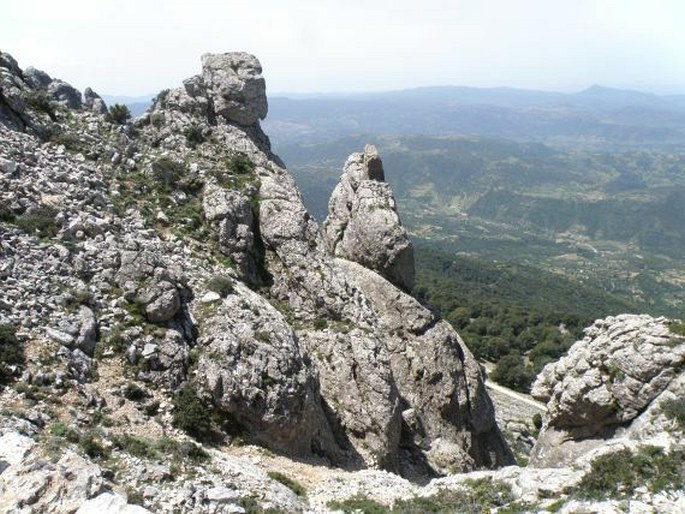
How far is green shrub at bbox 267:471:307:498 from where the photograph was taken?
22.0m

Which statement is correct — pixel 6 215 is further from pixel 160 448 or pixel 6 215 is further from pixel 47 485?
pixel 47 485

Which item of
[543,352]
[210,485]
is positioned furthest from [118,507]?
[543,352]

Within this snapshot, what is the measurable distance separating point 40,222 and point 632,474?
27931 mm

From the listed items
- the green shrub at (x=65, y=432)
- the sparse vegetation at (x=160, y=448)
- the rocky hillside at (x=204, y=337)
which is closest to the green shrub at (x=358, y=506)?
the rocky hillside at (x=204, y=337)

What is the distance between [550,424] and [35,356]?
89.8ft

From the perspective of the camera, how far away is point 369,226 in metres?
42.2

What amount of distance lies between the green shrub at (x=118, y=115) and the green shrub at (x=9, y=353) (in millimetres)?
25455

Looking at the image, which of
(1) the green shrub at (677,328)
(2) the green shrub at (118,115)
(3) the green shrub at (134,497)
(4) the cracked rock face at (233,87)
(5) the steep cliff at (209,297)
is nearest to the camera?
(3) the green shrub at (134,497)

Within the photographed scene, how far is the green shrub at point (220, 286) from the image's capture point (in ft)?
95.8

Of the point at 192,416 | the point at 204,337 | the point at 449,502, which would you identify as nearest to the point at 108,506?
the point at 192,416

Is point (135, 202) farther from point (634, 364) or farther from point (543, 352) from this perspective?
point (543, 352)

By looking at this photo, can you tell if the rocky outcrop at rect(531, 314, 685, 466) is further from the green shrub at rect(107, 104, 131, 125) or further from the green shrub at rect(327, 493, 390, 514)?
the green shrub at rect(107, 104, 131, 125)

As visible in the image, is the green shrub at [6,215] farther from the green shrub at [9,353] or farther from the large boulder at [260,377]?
the large boulder at [260,377]

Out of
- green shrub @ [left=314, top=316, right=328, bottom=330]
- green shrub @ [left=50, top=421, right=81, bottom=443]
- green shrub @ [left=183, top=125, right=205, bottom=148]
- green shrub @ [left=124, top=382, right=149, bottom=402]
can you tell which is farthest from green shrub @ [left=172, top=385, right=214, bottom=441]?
green shrub @ [left=183, top=125, right=205, bottom=148]
